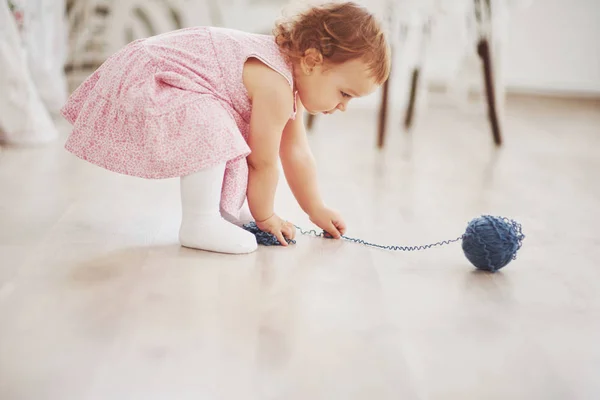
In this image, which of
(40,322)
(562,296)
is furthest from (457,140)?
(40,322)

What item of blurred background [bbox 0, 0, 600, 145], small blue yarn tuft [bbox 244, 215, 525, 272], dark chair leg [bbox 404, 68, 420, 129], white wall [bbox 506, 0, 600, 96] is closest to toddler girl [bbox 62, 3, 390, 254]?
small blue yarn tuft [bbox 244, 215, 525, 272]

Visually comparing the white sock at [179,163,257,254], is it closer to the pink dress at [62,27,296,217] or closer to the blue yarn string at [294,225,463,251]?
the pink dress at [62,27,296,217]

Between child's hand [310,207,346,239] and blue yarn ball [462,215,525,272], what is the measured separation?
0.24 m

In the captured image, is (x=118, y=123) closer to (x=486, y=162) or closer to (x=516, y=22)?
(x=486, y=162)

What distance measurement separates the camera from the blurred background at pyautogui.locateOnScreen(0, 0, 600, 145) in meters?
2.10

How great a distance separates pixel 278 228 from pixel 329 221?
0.11m

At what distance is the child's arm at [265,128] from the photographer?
1216mm

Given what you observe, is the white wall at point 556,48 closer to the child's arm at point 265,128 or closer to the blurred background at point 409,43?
the blurred background at point 409,43

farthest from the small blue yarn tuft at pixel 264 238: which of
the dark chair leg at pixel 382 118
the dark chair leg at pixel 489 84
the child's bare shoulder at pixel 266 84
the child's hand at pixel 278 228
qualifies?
the dark chair leg at pixel 489 84

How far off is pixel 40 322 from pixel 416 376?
46 centimetres

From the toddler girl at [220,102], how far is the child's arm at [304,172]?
8cm

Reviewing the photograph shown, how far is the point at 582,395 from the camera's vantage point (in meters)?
0.82

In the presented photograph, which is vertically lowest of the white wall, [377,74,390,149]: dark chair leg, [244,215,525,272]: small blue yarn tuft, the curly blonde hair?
the white wall

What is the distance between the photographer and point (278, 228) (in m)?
1.28
